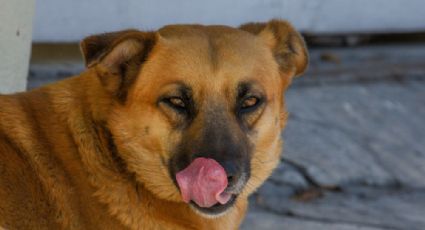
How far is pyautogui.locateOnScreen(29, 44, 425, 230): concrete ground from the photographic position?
5.18m

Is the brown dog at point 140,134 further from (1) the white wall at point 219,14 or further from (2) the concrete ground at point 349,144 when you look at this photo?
(1) the white wall at point 219,14

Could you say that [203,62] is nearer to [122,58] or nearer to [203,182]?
[122,58]

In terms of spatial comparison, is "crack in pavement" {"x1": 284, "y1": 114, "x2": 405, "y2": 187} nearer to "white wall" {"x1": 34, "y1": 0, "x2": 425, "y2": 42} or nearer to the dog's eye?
"white wall" {"x1": 34, "y1": 0, "x2": 425, "y2": 42}

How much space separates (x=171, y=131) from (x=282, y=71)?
714mm

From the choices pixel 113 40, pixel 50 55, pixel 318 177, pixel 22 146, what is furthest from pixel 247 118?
pixel 50 55

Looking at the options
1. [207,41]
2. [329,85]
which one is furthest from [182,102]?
[329,85]

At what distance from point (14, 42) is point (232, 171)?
81.4 inches

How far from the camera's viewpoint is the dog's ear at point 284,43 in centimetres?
405

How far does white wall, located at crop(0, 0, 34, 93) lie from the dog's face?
144cm

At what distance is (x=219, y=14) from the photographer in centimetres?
705

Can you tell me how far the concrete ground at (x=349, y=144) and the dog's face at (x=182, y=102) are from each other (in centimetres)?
131

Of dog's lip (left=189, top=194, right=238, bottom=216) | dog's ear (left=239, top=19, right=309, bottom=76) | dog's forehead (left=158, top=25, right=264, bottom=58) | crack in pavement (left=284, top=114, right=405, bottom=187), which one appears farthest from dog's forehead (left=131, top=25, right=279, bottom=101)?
crack in pavement (left=284, top=114, right=405, bottom=187)

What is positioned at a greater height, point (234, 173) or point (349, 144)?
point (234, 173)

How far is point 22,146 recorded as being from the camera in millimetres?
3600
